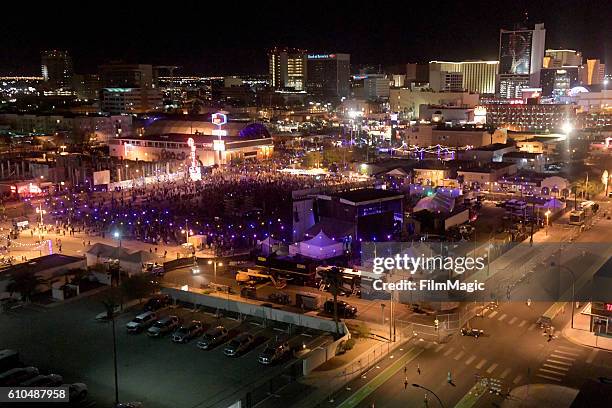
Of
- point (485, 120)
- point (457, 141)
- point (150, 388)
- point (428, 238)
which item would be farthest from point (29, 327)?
point (485, 120)

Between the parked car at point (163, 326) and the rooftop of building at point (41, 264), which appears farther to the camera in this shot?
the rooftop of building at point (41, 264)

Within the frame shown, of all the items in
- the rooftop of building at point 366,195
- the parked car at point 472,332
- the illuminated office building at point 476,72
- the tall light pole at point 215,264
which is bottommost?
the parked car at point 472,332

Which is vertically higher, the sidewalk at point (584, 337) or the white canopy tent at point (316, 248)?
the white canopy tent at point (316, 248)

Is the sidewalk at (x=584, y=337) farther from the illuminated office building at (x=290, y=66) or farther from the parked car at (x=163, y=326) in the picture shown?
the illuminated office building at (x=290, y=66)

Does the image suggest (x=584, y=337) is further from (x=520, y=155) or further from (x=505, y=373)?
(x=520, y=155)

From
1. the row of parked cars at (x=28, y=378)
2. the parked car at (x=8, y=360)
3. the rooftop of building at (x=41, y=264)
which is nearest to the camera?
the row of parked cars at (x=28, y=378)

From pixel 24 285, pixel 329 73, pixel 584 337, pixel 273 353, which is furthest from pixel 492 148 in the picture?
pixel 329 73

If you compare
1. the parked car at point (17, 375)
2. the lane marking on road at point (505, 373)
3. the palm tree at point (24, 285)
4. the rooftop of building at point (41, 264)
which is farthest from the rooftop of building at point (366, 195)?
the parked car at point (17, 375)
